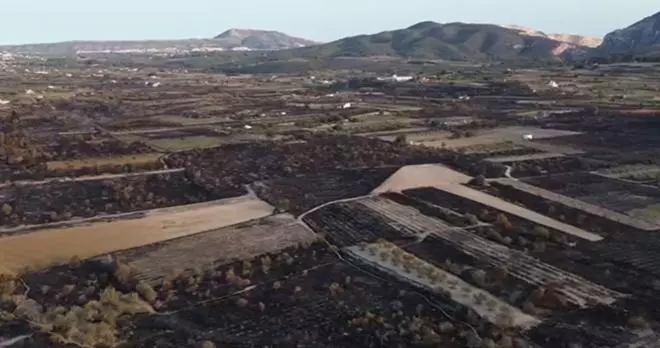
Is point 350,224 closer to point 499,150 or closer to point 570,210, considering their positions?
point 570,210

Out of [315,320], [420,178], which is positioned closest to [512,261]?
[315,320]

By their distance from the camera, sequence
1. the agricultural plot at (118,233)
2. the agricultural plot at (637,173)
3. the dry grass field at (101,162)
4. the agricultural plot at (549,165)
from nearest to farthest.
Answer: the agricultural plot at (118,233)
the agricultural plot at (637,173)
the agricultural plot at (549,165)
the dry grass field at (101,162)

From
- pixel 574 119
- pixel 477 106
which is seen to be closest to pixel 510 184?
pixel 574 119

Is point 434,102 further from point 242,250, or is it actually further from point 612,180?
point 242,250

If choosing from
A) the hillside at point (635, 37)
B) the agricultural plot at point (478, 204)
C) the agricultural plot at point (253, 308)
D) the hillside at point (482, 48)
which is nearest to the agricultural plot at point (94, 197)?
the agricultural plot at point (253, 308)

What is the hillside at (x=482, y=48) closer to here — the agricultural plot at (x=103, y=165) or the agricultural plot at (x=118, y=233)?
the agricultural plot at (x=103, y=165)

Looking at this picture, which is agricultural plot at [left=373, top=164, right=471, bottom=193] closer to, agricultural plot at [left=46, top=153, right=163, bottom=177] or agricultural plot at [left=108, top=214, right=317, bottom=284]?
agricultural plot at [left=108, top=214, right=317, bottom=284]
